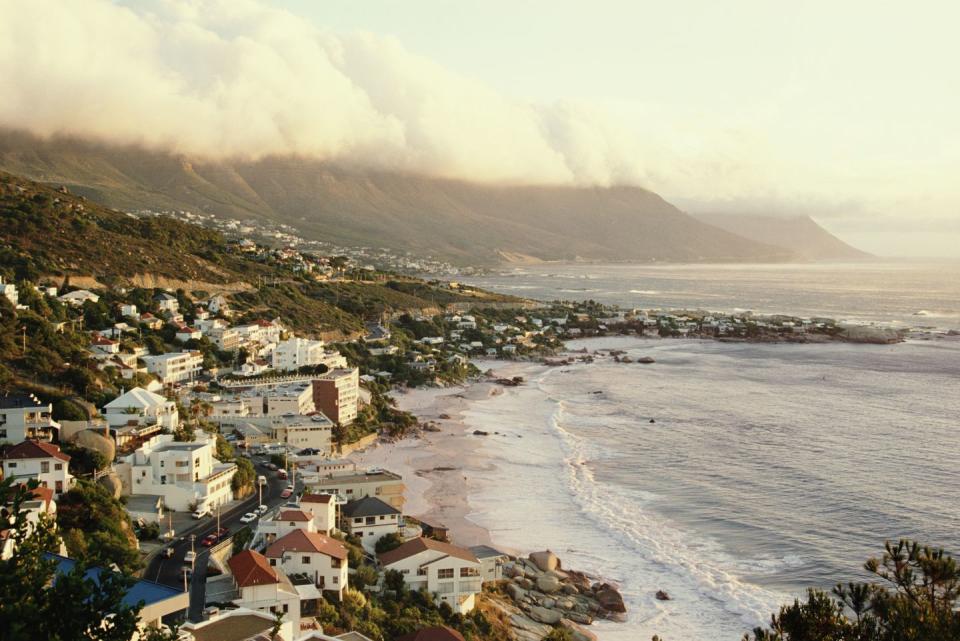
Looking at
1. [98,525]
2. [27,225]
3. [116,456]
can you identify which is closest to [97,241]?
[27,225]

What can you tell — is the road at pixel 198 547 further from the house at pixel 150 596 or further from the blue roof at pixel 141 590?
the blue roof at pixel 141 590

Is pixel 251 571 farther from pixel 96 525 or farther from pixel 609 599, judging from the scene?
pixel 609 599

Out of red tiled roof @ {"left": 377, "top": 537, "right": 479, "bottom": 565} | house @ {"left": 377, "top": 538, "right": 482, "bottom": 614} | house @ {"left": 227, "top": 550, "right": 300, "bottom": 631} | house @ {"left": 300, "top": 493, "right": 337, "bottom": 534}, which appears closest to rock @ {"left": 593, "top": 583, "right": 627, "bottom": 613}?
house @ {"left": 377, "top": 538, "right": 482, "bottom": 614}

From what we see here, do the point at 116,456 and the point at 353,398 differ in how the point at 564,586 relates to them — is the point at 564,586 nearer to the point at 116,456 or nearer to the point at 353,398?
the point at 116,456

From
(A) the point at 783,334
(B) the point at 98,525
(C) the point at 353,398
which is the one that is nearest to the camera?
(B) the point at 98,525

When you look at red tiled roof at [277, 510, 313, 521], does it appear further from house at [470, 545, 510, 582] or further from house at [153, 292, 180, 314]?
house at [153, 292, 180, 314]

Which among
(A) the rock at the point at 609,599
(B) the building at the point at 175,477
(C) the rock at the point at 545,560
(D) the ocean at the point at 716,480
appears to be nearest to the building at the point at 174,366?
(B) the building at the point at 175,477
